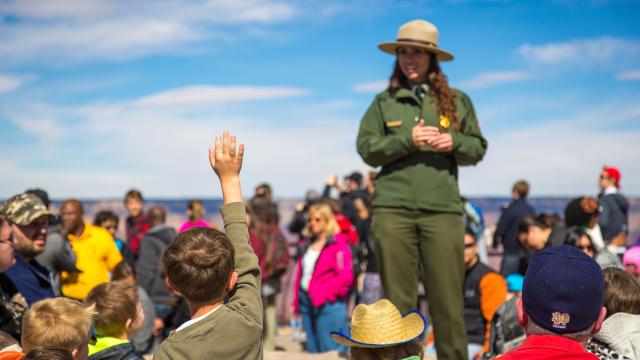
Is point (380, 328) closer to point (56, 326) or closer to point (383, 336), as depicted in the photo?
point (383, 336)

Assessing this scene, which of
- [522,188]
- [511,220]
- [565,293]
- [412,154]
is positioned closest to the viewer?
[565,293]

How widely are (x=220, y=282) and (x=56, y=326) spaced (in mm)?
1112

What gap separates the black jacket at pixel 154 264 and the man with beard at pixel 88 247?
0.56m

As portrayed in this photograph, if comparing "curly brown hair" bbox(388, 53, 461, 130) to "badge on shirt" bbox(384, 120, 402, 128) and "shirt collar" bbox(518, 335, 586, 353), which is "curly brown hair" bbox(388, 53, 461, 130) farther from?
"shirt collar" bbox(518, 335, 586, 353)

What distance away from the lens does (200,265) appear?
270cm

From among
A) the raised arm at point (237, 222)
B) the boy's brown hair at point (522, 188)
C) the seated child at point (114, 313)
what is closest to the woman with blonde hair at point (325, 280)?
the boy's brown hair at point (522, 188)

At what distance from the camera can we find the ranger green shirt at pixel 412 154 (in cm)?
456

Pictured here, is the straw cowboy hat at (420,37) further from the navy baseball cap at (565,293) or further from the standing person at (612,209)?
the standing person at (612,209)

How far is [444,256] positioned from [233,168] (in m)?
2.05

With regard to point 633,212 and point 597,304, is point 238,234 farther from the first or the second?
point 633,212

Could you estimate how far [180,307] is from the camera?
7594mm

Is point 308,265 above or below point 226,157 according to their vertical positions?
below

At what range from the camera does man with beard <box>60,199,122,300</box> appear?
688 centimetres

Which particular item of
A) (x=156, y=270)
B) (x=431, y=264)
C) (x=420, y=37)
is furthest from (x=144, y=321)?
(x=420, y=37)
